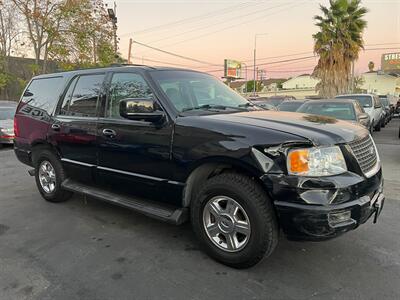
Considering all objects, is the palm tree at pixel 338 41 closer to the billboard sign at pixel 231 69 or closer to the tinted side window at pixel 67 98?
the tinted side window at pixel 67 98

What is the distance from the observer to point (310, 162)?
2730 mm

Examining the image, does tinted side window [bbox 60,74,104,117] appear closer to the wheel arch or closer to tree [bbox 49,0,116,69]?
the wheel arch

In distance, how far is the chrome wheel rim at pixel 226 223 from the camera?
305 cm

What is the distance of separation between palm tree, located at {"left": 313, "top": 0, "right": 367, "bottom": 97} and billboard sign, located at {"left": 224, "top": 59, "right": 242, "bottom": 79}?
31503 millimetres

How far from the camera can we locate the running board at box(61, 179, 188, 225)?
3.43 m

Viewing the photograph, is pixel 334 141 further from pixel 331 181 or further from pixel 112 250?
pixel 112 250

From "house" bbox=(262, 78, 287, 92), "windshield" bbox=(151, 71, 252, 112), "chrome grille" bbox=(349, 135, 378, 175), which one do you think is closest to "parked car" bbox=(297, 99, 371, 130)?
"windshield" bbox=(151, 71, 252, 112)

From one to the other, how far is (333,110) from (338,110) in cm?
12

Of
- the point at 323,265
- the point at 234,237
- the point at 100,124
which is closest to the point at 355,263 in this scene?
the point at 323,265

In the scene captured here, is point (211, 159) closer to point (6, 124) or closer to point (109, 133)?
point (109, 133)

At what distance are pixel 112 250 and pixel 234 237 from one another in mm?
1337

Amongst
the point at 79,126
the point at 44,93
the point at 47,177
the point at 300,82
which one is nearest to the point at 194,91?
the point at 79,126

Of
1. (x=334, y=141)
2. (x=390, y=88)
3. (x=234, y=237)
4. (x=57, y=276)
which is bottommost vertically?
(x=57, y=276)

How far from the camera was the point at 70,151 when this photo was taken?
15.0 feet
